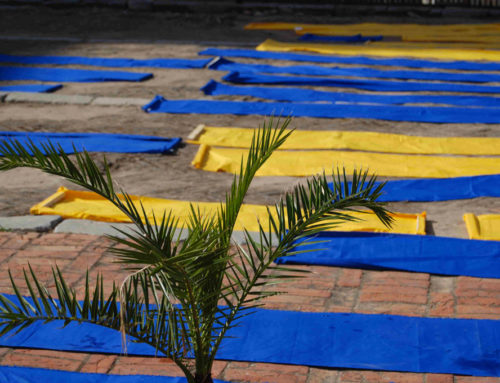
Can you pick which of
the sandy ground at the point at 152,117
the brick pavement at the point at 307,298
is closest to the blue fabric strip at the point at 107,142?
the sandy ground at the point at 152,117

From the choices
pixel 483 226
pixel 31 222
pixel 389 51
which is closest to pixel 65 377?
pixel 31 222

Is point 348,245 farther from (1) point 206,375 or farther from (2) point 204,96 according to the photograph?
(2) point 204,96

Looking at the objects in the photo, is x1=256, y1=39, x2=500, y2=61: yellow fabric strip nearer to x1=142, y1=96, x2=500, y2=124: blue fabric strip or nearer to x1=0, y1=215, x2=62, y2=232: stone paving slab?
x1=142, y1=96, x2=500, y2=124: blue fabric strip

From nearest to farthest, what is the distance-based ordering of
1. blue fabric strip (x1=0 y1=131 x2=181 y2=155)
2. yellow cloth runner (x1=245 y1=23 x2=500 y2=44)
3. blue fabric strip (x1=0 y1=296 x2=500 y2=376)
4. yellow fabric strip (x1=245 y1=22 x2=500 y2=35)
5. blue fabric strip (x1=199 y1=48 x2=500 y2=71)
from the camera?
blue fabric strip (x1=0 y1=296 x2=500 y2=376), blue fabric strip (x1=0 y1=131 x2=181 y2=155), blue fabric strip (x1=199 y1=48 x2=500 y2=71), yellow cloth runner (x1=245 y1=23 x2=500 y2=44), yellow fabric strip (x1=245 y1=22 x2=500 y2=35)

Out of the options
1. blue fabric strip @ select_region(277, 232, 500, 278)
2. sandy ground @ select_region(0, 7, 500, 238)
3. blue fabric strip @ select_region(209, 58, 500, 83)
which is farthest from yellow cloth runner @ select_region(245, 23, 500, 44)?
blue fabric strip @ select_region(277, 232, 500, 278)

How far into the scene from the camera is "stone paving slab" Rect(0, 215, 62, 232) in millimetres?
6141

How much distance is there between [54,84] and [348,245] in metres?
6.94

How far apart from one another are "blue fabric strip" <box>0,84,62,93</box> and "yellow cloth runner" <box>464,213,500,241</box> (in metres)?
6.89

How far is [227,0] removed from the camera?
17469mm

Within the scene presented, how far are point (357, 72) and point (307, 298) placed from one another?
7.01 metres

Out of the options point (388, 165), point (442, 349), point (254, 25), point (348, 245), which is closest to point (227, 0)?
point (254, 25)

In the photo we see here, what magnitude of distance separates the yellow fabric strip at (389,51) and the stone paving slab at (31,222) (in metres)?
7.65

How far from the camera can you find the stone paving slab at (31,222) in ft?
20.1

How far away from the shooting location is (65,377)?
417 centimetres
